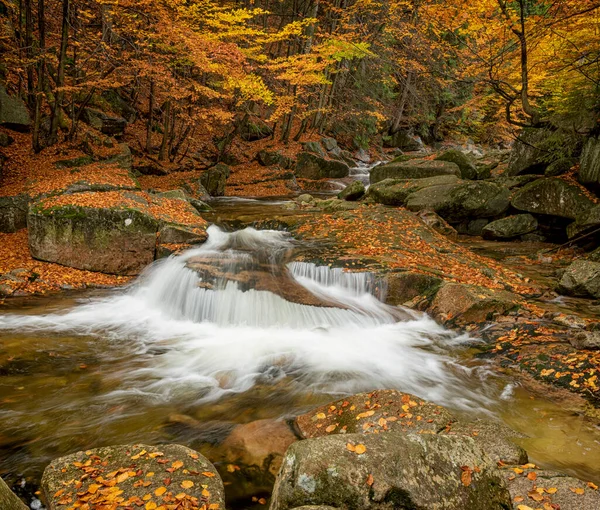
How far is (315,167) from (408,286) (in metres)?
14.7

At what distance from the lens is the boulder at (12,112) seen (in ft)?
38.5

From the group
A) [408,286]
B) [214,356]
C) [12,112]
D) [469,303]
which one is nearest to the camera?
[214,356]

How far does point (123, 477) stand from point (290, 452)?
1451mm

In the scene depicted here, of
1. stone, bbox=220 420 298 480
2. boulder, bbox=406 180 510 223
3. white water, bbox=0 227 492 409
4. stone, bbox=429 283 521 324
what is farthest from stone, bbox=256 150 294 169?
stone, bbox=220 420 298 480

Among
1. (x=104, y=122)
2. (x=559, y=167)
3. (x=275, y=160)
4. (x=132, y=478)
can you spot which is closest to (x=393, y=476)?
(x=132, y=478)


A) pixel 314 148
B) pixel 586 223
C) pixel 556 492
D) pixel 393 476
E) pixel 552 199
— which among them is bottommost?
pixel 556 492

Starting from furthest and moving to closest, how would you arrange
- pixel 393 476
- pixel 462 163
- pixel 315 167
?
pixel 315 167 < pixel 462 163 < pixel 393 476

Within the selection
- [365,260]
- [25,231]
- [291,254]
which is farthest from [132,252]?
[365,260]

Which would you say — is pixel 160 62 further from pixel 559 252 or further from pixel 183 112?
pixel 559 252

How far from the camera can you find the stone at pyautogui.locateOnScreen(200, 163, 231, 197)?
17281mm

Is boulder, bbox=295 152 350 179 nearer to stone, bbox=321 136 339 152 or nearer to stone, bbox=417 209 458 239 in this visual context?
stone, bbox=321 136 339 152

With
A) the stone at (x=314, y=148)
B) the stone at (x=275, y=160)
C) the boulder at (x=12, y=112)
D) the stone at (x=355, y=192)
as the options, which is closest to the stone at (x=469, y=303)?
the stone at (x=355, y=192)

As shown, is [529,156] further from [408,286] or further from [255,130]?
[255,130]

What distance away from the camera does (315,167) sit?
21797 mm
